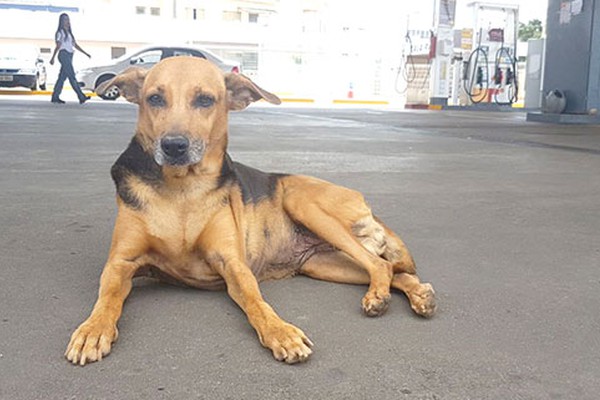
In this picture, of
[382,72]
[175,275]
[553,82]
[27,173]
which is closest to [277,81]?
[382,72]

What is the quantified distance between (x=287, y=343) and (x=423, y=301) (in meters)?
0.66

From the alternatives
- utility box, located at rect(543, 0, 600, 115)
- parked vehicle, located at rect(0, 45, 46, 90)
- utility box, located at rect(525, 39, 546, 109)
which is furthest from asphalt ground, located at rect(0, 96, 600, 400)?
utility box, located at rect(525, 39, 546, 109)

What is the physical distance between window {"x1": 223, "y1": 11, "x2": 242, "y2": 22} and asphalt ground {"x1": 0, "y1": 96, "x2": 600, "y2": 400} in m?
45.3

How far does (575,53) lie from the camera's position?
47.6 feet

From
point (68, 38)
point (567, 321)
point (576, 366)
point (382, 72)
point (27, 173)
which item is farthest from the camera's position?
point (382, 72)

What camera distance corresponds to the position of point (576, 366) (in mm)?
2041

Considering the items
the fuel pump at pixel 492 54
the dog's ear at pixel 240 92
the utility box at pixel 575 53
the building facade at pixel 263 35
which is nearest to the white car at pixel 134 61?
the building facade at pixel 263 35

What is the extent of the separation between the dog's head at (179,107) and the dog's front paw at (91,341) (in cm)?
67

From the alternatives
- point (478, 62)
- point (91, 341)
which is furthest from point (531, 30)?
point (91, 341)

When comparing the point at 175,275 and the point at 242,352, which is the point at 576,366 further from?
the point at 175,275

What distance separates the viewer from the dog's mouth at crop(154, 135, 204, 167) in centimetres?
245

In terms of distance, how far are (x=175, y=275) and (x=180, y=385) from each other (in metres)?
0.87

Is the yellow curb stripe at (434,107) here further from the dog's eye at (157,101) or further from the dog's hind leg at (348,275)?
the dog's eye at (157,101)

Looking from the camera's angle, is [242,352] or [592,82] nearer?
[242,352]
